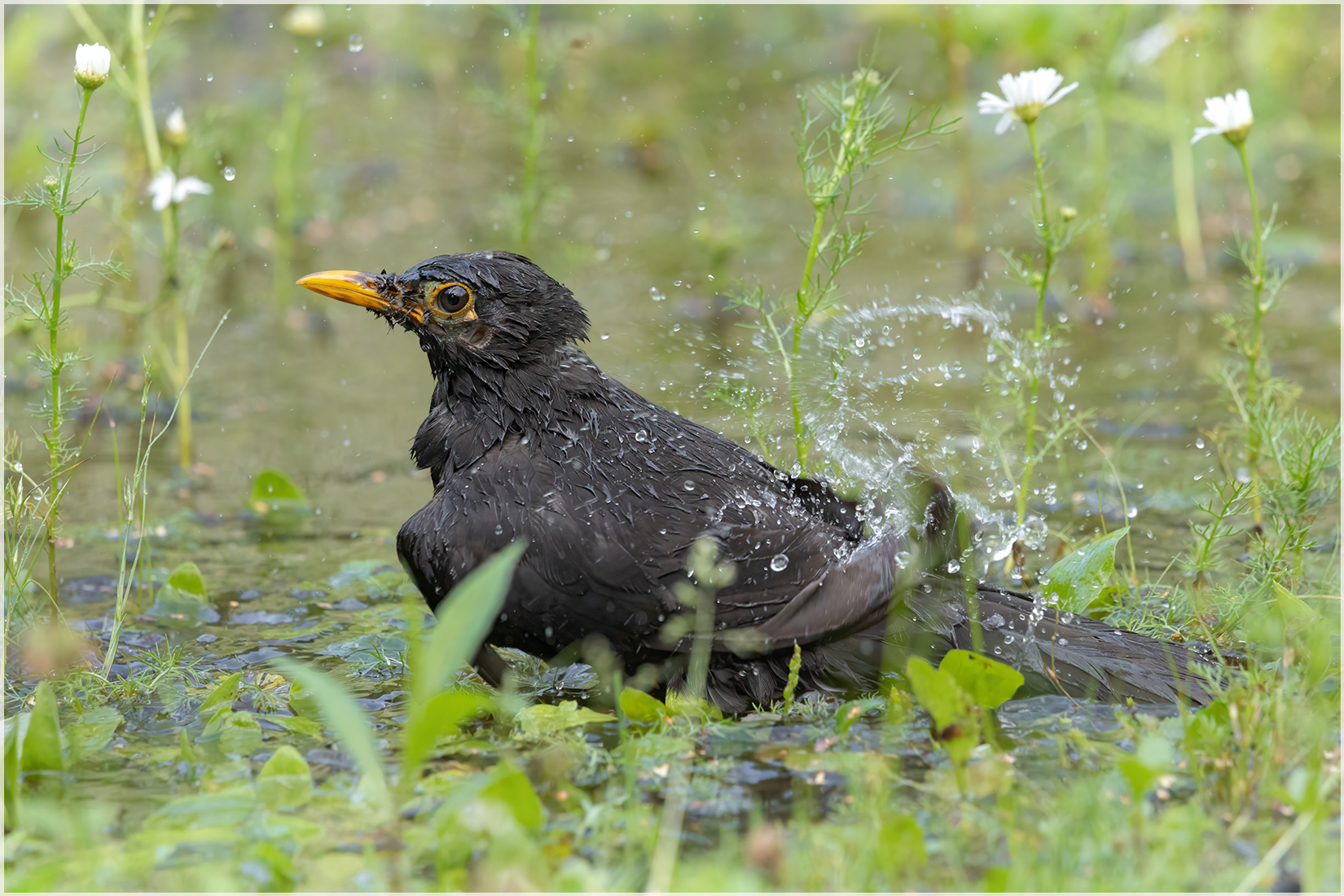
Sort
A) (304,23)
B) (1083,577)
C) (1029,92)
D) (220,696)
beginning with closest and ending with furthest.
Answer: (220,696)
(1083,577)
(1029,92)
(304,23)

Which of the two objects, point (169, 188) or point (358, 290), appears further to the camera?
point (169, 188)

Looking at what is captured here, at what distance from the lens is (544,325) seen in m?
4.12

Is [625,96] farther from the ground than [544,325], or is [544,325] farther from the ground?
[625,96]

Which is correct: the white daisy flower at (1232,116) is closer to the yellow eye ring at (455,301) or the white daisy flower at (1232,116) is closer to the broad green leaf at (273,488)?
the yellow eye ring at (455,301)

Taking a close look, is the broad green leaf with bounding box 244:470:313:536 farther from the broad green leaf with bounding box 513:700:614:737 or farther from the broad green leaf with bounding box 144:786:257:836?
the broad green leaf with bounding box 144:786:257:836

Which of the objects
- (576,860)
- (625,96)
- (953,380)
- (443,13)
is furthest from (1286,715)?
(443,13)

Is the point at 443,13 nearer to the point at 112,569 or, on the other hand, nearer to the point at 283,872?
the point at 112,569

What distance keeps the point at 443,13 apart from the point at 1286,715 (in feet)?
34.4

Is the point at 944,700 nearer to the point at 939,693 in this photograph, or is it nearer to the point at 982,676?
the point at 939,693

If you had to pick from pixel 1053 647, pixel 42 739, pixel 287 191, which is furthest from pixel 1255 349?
pixel 287 191

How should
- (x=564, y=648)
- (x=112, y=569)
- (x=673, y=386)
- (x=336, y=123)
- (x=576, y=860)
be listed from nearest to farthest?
(x=576, y=860) < (x=564, y=648) < (x=112, y=569) < (x=673, y=386) < (x=336, y=123)

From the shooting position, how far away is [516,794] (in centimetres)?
297

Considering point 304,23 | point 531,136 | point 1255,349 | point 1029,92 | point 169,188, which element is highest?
point 304,23

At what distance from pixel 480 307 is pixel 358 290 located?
411mm
